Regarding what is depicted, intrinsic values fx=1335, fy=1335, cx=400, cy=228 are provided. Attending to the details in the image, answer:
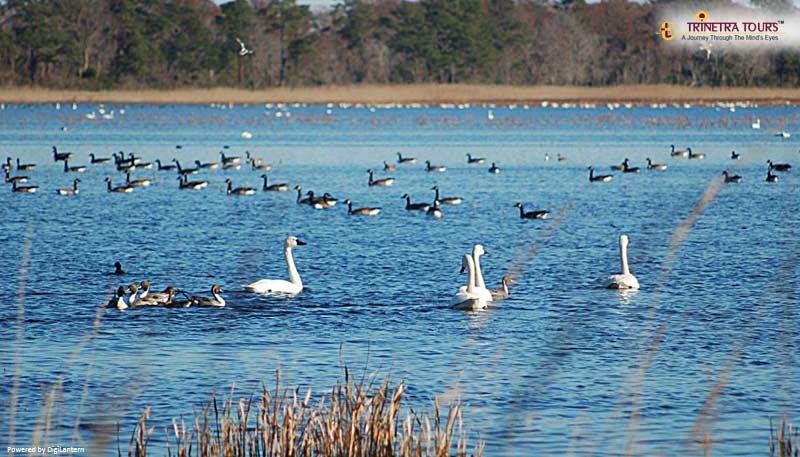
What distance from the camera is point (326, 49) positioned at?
110312 millimetres

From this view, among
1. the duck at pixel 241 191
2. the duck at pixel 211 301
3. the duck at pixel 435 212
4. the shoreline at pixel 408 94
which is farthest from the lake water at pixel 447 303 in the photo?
the shoreline at pixel 408 94

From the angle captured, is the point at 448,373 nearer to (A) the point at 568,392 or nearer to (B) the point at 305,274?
(A) the point at 568,392

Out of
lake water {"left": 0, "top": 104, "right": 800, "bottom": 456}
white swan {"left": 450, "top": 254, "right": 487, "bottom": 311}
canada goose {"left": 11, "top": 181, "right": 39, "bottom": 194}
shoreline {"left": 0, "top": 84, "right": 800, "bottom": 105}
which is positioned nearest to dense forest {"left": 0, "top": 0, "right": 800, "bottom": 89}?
shoreline {"left": 0, "top": 84, "right": 800, "bottom": 105}

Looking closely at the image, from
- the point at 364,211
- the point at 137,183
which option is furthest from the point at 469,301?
the point at 137,183

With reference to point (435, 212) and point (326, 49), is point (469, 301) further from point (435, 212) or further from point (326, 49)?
point (326, 49)

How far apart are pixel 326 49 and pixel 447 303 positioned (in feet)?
310

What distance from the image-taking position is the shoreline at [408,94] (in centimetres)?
8131

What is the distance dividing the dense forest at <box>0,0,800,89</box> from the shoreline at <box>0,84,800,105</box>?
131 inches

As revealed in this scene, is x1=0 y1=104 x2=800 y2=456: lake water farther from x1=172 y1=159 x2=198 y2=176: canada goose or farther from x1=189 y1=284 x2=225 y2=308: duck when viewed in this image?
x1=172 y1=159 x2=198 y2=176: canada goose

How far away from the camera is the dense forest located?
314ft

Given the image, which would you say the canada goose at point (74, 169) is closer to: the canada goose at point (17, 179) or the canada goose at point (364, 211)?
the canada goose at point (17, 179)

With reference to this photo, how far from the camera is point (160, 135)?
225ft

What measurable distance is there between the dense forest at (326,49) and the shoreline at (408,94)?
333 cm

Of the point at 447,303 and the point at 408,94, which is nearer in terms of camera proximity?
the point at 447,303
